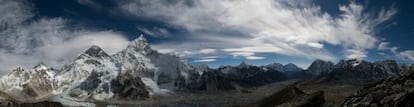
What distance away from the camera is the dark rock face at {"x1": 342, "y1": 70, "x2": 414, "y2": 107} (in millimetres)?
22594

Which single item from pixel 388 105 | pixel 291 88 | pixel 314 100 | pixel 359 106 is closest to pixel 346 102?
pixel 359 106

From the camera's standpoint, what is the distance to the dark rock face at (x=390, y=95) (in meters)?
22.6

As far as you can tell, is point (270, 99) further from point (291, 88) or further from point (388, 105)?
point (388, 105)

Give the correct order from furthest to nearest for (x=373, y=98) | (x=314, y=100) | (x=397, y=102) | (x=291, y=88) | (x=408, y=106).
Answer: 1. (x=291, y=88)
2. (x=314, y=100)
3. (x=373, y=98)
4. (x=397, y=102)
5. (x=408, y=106)

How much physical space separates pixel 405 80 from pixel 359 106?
387 centimetres

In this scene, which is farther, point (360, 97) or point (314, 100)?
point (314, 100)

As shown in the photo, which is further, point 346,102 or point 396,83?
point 346,102

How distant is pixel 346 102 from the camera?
3272cm

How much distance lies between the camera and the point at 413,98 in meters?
21.5

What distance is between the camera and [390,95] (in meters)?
25.9

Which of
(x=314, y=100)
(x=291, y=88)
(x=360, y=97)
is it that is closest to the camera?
(x=360, y=97)

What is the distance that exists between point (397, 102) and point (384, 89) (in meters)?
6.40

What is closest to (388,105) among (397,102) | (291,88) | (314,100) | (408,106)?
(397,102)

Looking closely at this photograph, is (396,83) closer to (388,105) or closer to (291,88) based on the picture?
(388,105)
